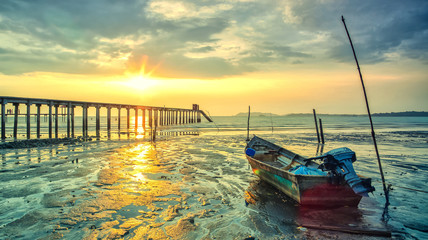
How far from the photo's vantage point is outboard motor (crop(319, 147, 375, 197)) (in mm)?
6387

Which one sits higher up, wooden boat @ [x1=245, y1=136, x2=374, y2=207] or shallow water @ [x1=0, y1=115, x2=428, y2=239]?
wooden boat @ [x1=245, y1=136, x2=374, y2=207]

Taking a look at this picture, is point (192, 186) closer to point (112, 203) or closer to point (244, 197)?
point (244, 197)

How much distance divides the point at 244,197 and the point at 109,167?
306 inches

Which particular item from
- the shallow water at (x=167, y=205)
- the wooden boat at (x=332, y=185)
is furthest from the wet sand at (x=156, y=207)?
the wooden boat at (x=332, y=185)

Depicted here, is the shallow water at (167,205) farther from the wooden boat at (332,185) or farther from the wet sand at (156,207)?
the wooden boat at (332,185)

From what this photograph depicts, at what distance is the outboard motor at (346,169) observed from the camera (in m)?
6.39

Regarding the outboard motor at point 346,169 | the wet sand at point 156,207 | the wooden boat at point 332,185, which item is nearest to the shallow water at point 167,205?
the wet sand at point 156,207

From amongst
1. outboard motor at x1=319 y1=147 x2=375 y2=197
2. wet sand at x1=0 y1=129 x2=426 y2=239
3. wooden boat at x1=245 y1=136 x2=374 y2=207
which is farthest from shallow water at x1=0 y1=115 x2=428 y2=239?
outboard motor at x1=319 y1=147 x2=375 y2=197

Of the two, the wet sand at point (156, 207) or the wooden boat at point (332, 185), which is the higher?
the wooden boat at point (332, 185)

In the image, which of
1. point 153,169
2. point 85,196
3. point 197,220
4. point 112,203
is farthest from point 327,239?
point 153,169

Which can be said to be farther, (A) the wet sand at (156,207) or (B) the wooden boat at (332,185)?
(B) the wooden boat at (332,185)

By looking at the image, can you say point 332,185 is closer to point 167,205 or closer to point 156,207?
point 167,205

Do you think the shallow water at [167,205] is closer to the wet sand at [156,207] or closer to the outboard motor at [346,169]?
the wet sand at [156,207]

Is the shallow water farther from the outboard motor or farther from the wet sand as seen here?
the outboard motor
